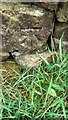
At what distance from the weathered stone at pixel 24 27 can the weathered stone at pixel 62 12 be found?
0.06m

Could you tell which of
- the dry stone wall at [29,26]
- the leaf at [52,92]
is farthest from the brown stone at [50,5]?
the leaf at [52,92]

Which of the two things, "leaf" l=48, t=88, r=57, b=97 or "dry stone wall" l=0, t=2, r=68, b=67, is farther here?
"dry stone wall" l=0, t=2, r=68, b=67

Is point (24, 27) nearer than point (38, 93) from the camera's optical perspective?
No

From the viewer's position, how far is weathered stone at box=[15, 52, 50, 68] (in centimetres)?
215

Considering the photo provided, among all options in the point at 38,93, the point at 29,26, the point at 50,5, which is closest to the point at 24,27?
the point at 29,26

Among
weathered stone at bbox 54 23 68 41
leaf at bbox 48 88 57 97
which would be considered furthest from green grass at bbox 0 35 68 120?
weathered stone at bbox 54 23 68 41

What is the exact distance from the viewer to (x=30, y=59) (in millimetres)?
2174

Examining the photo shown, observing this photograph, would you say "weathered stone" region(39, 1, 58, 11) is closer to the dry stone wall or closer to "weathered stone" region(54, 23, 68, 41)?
the dry stone wall

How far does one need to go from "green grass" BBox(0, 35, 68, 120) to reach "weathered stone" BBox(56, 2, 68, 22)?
0.14 meters

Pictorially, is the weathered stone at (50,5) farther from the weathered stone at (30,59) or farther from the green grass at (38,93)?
the weathered stone at (30,59)

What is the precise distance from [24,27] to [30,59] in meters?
0.24

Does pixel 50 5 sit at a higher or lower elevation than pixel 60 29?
higher

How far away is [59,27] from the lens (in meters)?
2.15

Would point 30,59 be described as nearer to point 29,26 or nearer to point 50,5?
point 29,26
